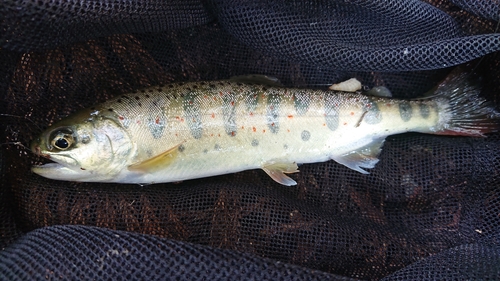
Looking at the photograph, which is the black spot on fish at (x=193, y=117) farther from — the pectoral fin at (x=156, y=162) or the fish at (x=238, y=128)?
the pectoral fin at (x=156, y=162)

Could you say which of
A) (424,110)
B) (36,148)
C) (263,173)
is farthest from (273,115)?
(36,148)

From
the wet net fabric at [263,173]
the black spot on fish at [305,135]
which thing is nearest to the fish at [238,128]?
the black spot on fish at [305,135]

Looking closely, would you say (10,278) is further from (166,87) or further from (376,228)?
(376,228)

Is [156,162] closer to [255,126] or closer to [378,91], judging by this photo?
[255,126]

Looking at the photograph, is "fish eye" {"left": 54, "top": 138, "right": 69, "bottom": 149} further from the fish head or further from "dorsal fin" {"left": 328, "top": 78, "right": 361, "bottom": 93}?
"dorsal fin" {"left": 328, "top": 78, "right": 361, "bottom": 93}

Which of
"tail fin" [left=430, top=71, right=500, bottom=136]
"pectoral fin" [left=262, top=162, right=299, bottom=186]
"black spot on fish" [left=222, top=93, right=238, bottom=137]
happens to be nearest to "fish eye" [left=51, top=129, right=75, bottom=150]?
"black spot on fish" [left=222, top=93, right=238, bottom=137]

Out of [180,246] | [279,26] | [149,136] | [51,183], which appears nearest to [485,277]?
[180,246]
